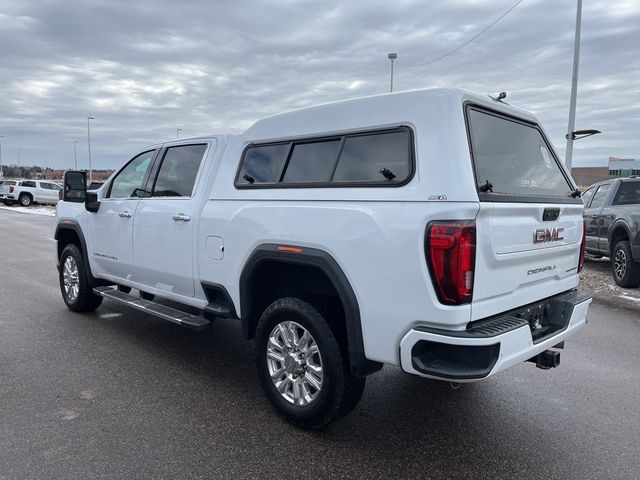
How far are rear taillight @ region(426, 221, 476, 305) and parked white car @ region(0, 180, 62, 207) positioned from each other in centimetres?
3513

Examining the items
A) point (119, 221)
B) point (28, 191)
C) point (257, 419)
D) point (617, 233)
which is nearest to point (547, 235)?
point (257, 419)

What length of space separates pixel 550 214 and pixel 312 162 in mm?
1611

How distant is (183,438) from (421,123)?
2.46 meters

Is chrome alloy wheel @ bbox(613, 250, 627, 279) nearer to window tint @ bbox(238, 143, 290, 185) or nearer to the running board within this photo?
window tint @ bbox(238, 143, 290, 185)

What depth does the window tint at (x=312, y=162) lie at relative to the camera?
3.49 metres

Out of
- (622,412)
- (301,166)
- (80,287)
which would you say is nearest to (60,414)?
(301,166)

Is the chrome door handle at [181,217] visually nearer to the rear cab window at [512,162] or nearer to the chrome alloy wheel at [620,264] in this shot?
the rear cab window at [512,162]

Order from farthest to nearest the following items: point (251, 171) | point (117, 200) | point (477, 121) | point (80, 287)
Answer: point (80, 287), point (117, 200), point (251, 171), point (477, 121)

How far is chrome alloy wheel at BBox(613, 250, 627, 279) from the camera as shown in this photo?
820cm

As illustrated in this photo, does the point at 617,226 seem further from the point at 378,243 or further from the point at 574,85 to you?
the point at 574,85

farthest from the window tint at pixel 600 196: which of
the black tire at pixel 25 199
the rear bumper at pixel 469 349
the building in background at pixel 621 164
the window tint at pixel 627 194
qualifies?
the building in background at pixel 621 164

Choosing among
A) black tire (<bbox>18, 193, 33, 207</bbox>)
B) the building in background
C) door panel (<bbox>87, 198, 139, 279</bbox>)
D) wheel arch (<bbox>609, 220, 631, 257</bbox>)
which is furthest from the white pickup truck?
the building in background

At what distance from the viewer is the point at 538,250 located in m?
3.29

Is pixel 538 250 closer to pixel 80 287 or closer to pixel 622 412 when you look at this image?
pixel 622 412
